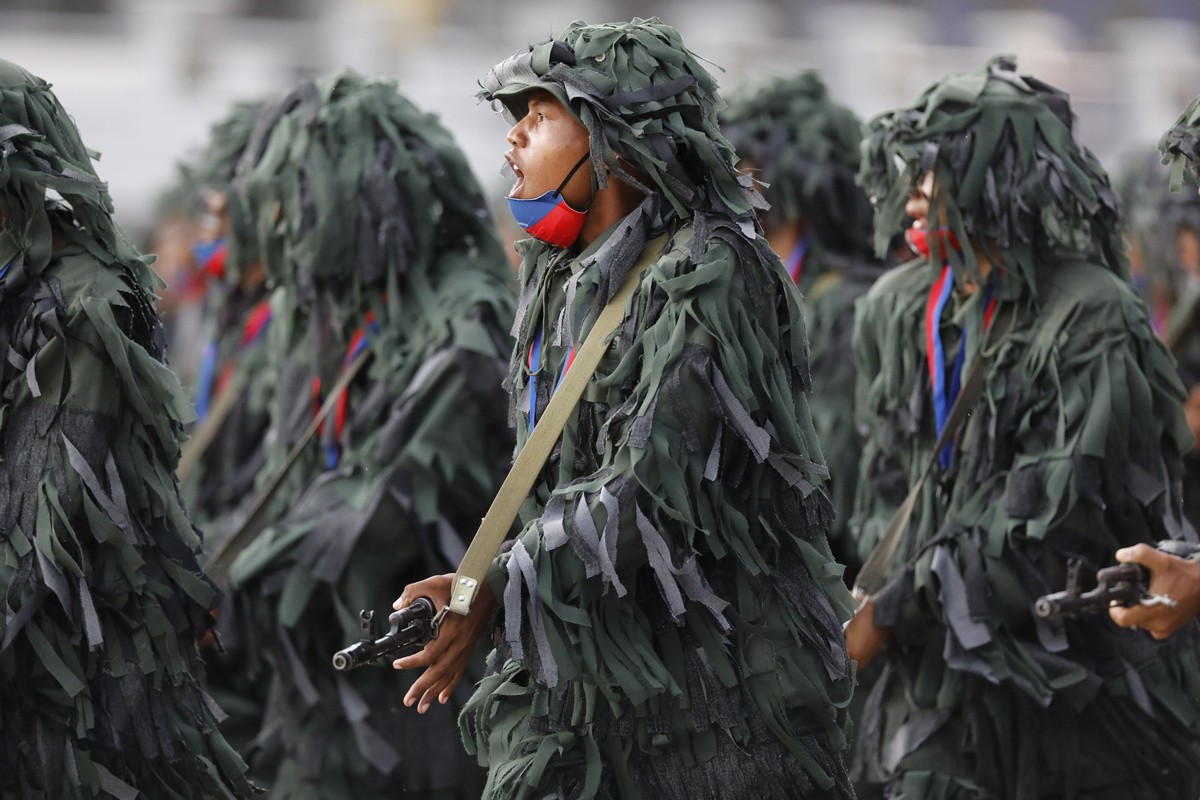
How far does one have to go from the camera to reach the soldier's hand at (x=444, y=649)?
3.81 m

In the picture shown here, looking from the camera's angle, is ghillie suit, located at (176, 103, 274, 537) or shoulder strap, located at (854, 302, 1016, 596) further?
ghillie suit, located at (176, 103, 274, 537)

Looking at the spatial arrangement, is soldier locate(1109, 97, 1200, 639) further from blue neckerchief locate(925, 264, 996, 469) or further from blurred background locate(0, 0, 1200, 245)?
blurred background locate(0, 0, 1200, 245)

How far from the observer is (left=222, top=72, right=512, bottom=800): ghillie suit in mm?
5992

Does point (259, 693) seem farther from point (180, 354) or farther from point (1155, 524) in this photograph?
point (180, 354)

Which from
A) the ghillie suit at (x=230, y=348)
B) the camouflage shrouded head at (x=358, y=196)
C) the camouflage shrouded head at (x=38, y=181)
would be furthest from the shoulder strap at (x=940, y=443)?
the ghillie suit at (x=230, y=348)

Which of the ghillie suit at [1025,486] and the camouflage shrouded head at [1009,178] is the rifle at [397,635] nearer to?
the ghillie suit at [1025,486]

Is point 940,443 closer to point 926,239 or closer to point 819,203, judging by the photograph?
point 926,239

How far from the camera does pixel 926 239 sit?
5.54 meters

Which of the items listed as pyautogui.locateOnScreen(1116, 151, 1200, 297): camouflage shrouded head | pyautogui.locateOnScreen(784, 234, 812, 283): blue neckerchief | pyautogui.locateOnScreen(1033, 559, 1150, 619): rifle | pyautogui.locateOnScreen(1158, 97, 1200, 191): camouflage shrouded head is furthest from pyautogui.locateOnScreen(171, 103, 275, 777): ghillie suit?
pyautogui.locateOnScreen(1116, 151, 1200, 297): camouflage shrouded head

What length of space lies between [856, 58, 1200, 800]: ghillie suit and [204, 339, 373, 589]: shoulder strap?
1.72m

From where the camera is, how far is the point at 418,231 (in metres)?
6.34

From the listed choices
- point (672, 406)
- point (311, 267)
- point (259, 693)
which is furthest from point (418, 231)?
point (672, 406)

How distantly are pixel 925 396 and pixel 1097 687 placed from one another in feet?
2.99

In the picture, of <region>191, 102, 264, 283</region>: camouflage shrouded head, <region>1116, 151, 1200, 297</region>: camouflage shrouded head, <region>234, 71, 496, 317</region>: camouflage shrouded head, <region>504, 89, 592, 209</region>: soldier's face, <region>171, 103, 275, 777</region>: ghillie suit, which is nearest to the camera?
<region>504, 89, 592, 209</region>: soldier's face
